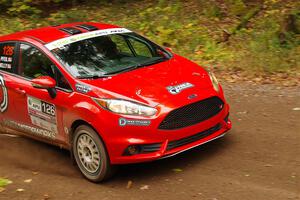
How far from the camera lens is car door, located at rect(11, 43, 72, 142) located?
5.80m

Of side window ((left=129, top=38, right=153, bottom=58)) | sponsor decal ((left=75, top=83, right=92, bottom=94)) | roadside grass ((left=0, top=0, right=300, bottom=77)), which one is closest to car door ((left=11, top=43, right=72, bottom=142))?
sponsor decal ((left=75, top=83, right=92, bottom=94))

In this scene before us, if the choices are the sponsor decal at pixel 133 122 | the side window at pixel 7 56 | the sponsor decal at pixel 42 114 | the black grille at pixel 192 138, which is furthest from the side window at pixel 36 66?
the black grille at pixel 192 138

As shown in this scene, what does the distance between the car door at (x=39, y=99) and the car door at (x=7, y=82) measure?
0.42ft

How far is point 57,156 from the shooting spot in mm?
6629

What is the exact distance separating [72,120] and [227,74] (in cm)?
494

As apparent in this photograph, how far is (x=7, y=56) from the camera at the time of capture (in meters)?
6.84

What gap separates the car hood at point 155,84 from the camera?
5316 millimetres

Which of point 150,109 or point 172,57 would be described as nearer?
point 150,109

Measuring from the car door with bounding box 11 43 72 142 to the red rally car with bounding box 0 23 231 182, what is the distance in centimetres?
1

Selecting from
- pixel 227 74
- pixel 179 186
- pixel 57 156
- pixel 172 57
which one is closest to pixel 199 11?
pixel 227 74

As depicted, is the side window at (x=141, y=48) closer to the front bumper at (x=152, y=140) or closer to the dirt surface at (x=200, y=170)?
the dirt surface at (x=200, y=170)

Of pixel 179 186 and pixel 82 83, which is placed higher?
pixel 82 83

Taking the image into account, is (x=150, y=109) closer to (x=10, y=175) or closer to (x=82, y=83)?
(x=82, y=83)

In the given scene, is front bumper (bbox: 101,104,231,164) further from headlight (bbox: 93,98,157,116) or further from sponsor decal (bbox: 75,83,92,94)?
sponsor decal (bbox: 75,83,92,94)
